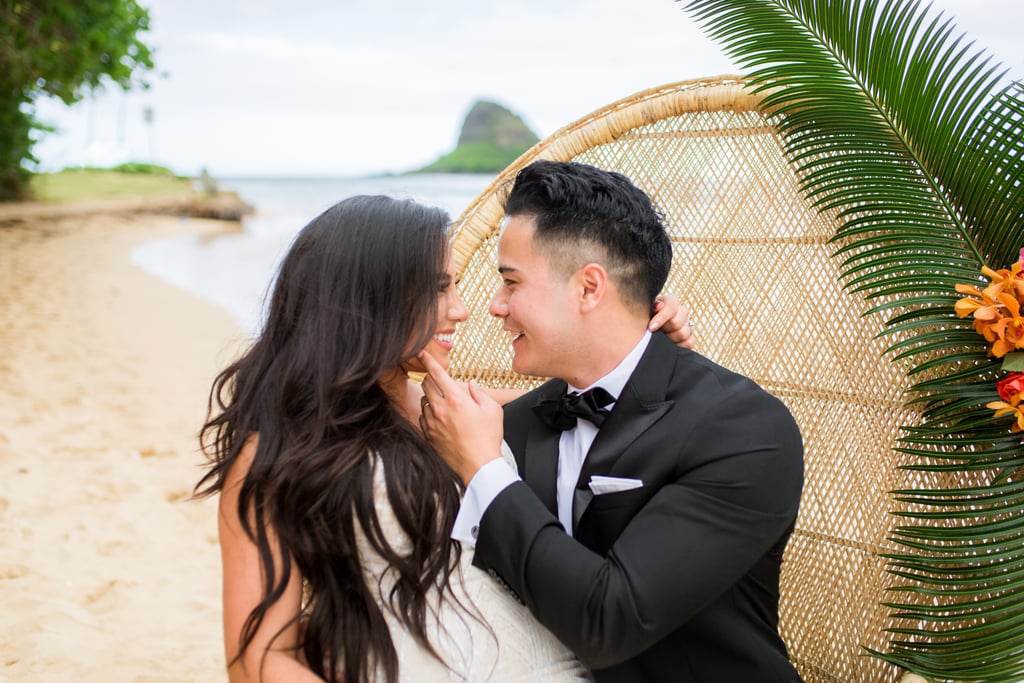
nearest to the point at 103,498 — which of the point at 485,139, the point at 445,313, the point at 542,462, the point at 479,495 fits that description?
the point at 542,462

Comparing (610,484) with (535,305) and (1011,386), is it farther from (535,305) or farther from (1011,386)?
(1011,386)

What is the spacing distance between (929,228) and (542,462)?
3.98 ft

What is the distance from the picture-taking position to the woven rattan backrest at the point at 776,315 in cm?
258

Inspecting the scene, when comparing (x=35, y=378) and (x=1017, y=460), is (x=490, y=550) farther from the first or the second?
(x=35, y=378)

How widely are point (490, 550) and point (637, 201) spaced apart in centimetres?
95

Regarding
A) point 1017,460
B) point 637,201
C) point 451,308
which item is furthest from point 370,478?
point 1017,460

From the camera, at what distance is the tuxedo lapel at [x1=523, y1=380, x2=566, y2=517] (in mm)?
2288

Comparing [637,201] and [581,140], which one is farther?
[581,140]

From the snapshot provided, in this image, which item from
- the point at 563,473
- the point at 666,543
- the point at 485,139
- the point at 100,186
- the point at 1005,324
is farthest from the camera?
the point at 485,139

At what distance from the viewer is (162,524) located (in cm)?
504

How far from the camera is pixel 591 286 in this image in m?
2.19

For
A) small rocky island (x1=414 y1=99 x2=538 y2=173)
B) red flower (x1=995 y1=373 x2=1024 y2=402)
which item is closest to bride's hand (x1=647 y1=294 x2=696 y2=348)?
red flower (x1=995 y1=373 x2=1024 y2=402)

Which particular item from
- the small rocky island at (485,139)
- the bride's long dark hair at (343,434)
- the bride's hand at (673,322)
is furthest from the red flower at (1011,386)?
the small rocky island at (485,139)

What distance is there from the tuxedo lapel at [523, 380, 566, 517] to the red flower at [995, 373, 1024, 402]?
42.9 inches
